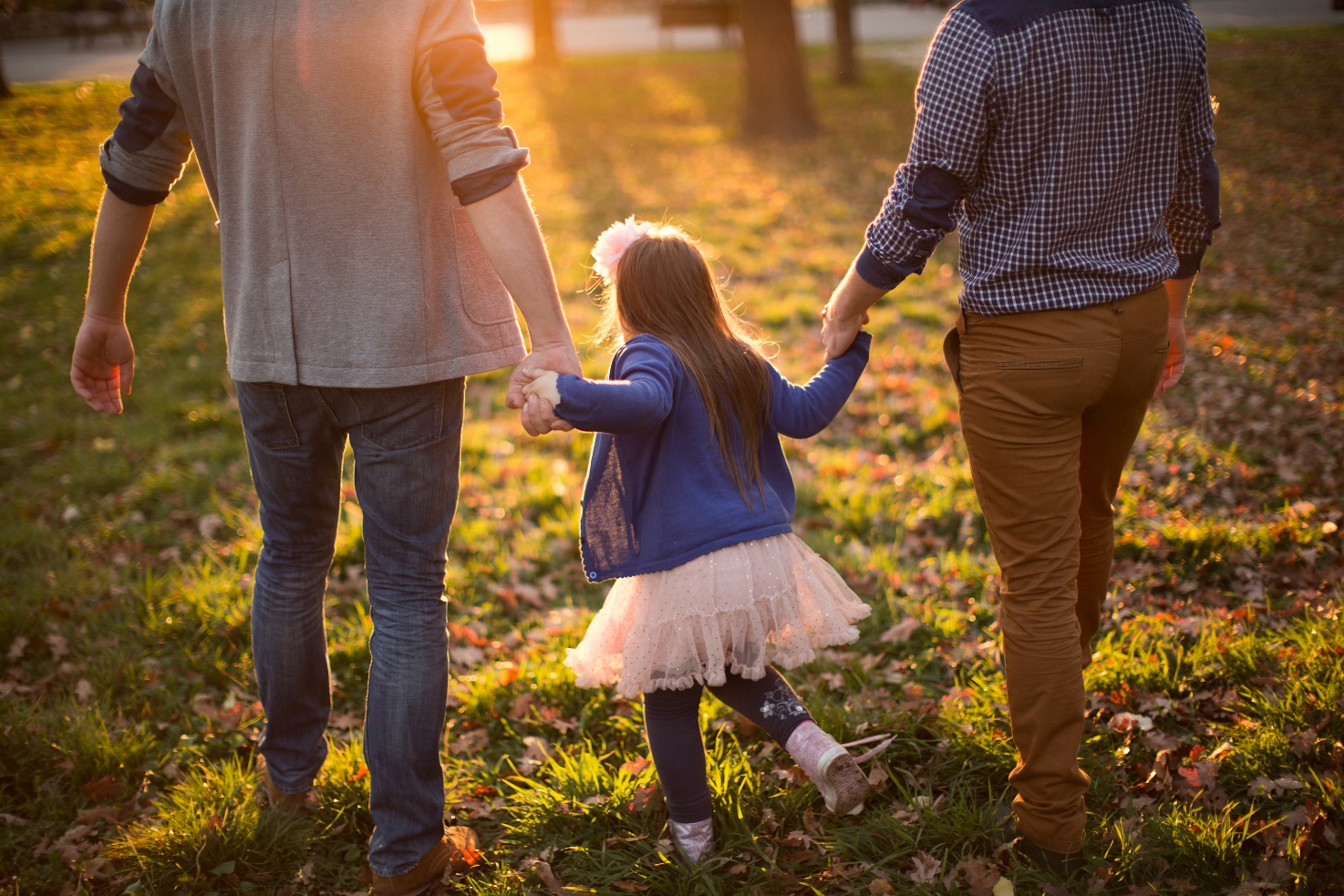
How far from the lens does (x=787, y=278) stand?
838 cm

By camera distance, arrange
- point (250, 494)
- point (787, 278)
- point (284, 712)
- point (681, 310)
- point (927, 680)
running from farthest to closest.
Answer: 1. point (787, 278)
2. point (250, 494)
3. point (927, 680)
4. point (284, 712)
5. point (681, 310)

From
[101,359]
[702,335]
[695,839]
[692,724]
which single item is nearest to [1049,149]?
[702,335]

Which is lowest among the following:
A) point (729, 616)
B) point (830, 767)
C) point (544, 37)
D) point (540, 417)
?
point (830, 767)

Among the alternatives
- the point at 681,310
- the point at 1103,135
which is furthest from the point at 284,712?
the point at 1103,135

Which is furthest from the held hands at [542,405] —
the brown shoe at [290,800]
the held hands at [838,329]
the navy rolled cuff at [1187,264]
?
the navy rolled cuff at [1187,264]

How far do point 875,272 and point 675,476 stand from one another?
0.70m

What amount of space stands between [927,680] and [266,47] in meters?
2.84

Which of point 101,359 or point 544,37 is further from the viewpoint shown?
point 544,37

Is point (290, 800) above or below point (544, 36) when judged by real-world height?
below

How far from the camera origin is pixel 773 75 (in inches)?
531

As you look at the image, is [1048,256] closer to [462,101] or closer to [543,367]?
[543,367]

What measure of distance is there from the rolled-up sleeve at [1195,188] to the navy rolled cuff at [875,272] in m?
0.77

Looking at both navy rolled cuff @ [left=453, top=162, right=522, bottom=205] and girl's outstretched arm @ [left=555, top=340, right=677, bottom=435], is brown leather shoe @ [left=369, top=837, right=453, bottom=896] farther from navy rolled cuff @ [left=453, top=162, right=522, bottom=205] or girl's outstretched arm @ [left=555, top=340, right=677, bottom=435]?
navy rolled cuff @ [left=453, top=162, right=522, bottom=205]

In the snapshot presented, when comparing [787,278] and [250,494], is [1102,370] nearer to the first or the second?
[250,494]
